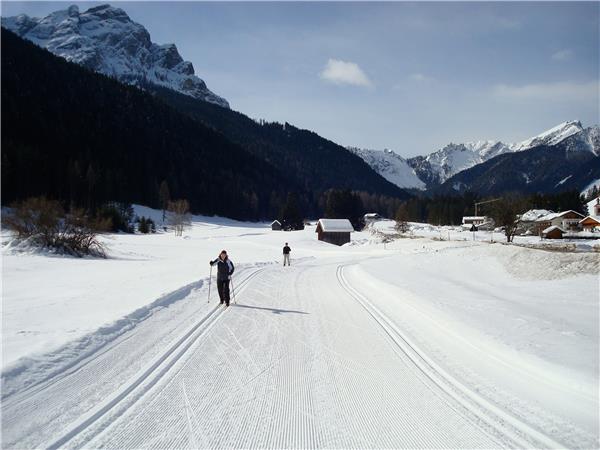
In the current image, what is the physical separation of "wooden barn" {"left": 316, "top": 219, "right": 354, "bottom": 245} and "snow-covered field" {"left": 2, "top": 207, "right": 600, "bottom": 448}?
55.8m

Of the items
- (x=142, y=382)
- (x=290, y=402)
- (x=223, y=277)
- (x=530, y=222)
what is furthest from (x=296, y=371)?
(x=530, y=222)

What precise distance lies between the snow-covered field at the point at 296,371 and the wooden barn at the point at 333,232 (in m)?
55.8

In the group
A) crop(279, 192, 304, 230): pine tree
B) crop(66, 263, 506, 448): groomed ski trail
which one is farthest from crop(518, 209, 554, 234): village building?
crop(66, 263, 506, 448): groomed ski trail

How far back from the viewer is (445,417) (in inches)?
207

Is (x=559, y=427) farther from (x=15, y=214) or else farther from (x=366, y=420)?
(x=15, y=214)

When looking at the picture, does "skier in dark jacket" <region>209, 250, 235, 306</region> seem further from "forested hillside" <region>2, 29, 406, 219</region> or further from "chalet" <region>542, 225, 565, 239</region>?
"forested hillside" <region>2, 29, 406, 219</region>

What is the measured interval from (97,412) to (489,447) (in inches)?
193

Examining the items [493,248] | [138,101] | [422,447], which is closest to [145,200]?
[138,101]

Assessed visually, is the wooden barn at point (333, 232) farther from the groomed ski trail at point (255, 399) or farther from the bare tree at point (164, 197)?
the groomed ski trail at point (255, 399)

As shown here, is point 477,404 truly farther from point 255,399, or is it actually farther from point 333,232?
point 333,232

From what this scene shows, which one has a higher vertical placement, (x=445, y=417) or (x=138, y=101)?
(x=138, y=101)

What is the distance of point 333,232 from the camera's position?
231ft

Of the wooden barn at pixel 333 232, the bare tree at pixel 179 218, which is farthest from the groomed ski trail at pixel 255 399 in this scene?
the bare tree at pixel 179 218

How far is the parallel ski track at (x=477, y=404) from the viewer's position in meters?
4.75
